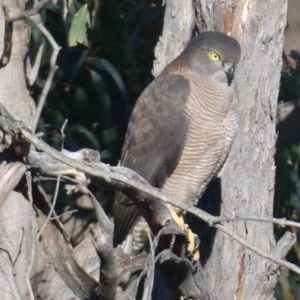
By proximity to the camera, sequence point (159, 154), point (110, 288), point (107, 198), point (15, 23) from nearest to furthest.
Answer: point (110, 288)
point (15, 23)
point (159, 154)
point (107, 198)

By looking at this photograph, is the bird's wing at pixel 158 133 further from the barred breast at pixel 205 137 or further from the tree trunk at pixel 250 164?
the tree trunk at pixel 250 164

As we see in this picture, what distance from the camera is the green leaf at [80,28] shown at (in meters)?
3.65

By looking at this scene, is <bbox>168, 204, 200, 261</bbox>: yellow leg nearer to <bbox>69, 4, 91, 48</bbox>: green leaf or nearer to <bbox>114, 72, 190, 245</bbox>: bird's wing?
<bbox>114, 72, 190, 245</bbox>: bird's wing

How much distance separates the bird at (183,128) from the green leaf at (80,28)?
0.48 m

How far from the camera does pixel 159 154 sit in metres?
3.34

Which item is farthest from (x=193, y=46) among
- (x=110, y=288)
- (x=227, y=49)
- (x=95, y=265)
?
(x=110, y=288)

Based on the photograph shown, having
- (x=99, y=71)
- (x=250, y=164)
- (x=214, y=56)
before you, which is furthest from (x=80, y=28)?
(x=250, y=164)

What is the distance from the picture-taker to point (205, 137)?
11.1 feet

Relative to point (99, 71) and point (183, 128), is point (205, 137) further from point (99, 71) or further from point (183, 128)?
point (99, 71)

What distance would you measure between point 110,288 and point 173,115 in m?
1.17

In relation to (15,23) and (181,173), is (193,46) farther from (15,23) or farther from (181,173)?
(15,23)

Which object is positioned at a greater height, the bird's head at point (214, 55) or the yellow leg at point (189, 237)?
the bird's head at point (214, 55)

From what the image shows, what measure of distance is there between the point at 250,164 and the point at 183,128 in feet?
1.11

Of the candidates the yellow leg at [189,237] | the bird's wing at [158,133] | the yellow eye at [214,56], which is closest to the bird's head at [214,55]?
the yellow eye at [214,56]
